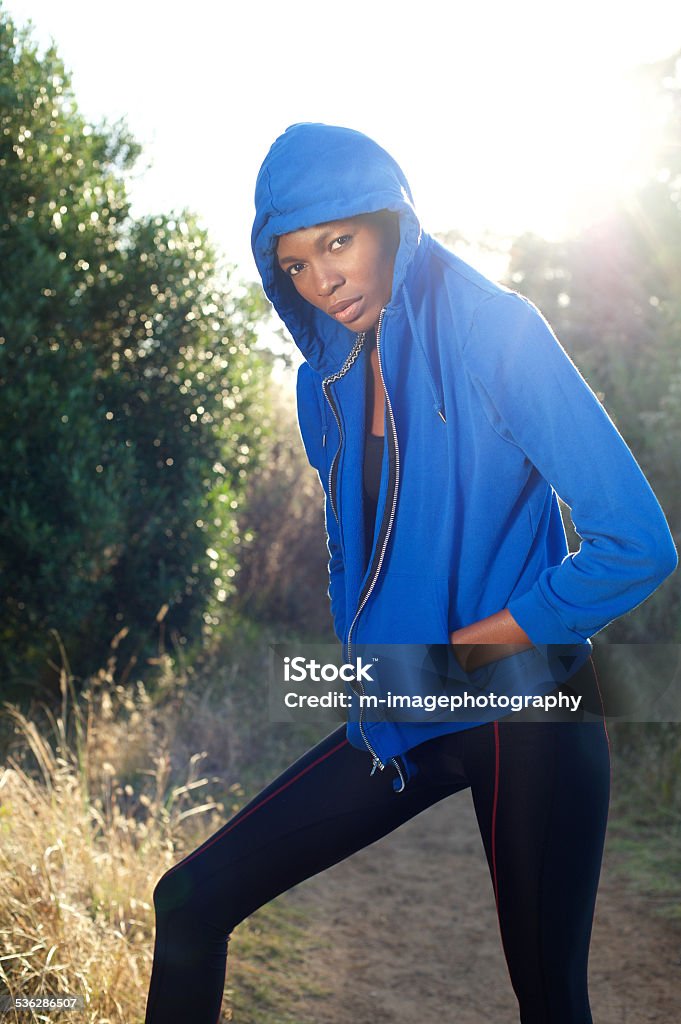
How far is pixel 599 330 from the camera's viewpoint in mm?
7430

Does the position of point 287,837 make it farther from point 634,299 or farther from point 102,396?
point 634,299

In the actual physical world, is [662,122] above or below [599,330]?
above

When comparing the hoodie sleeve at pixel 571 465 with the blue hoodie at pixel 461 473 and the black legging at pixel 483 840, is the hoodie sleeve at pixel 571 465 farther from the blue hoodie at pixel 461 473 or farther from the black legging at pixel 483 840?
the black legging at pixel 483 840

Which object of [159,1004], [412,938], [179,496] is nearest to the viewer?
[159,1004]

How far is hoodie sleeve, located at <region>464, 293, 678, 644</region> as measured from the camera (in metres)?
1.61

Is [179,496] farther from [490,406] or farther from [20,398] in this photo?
[490,406]

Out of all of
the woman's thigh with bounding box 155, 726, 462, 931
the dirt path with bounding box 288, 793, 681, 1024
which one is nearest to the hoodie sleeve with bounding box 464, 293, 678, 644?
the woman's thigh with bounding box 155, 726, 462, 931

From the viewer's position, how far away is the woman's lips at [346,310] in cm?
199

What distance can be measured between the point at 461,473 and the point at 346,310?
439 millimetres

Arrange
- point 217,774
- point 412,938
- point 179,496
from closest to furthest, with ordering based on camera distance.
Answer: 1. point 412,938
2. point 217,774
3. point 179,496

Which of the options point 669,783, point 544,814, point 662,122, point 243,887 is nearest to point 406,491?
point 544,814

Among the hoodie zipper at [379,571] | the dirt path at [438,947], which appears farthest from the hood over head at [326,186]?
the dirt path at [438,947]

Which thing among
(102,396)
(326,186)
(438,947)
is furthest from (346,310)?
(102,396)

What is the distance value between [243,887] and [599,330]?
249 inches
